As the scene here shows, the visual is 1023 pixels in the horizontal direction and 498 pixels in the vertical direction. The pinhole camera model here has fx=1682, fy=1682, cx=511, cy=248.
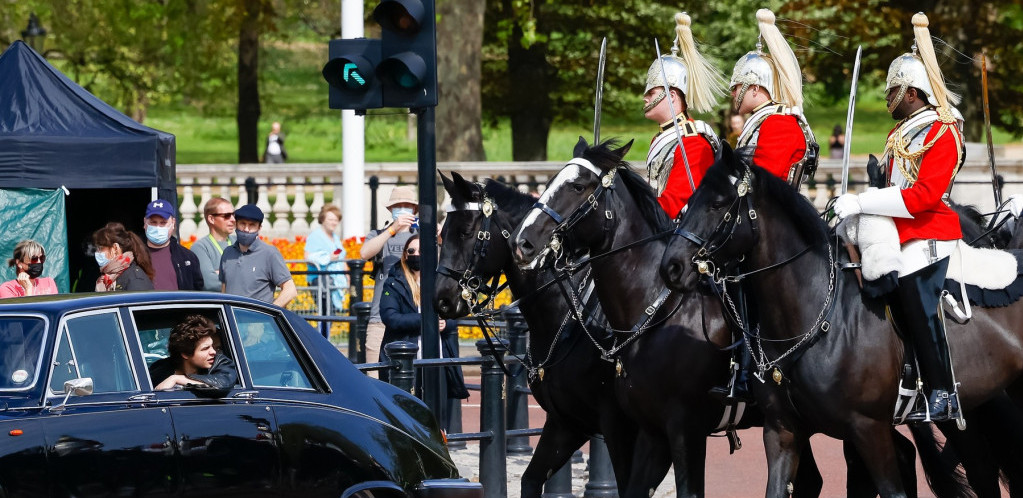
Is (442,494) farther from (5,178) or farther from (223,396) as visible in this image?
(5,178)

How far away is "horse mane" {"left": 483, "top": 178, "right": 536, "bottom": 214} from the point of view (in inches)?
374

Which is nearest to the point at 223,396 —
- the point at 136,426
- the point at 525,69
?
the point at 136,426

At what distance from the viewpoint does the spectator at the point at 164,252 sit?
40.6 feet

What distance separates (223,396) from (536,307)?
2511mm

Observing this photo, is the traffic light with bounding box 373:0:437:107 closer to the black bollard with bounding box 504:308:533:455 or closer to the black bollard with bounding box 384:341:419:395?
the black bollard with bounding box 384:341:419:395

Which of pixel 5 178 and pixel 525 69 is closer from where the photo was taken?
pixel 5 178

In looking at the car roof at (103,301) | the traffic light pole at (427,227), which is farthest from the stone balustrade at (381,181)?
the car roof at (103,301)

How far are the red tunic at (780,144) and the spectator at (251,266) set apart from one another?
5.04m

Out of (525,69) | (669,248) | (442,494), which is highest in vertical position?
(525,69)

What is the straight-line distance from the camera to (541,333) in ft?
30.3

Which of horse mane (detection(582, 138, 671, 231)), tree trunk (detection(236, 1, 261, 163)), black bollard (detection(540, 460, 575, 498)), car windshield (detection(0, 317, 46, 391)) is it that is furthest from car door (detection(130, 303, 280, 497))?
tree trunk (detection(236, 1, 261, 163))

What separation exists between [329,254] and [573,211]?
33.6 ft

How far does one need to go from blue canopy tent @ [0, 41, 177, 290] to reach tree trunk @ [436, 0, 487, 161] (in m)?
12.9

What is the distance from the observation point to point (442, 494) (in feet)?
26.1
